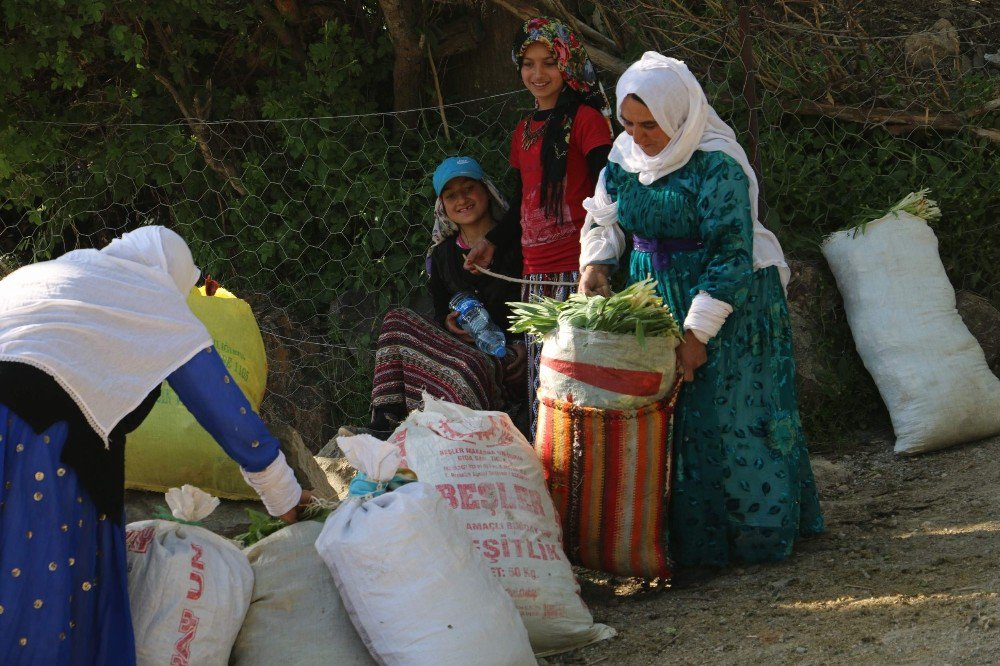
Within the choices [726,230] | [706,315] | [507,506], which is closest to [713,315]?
[706,315]

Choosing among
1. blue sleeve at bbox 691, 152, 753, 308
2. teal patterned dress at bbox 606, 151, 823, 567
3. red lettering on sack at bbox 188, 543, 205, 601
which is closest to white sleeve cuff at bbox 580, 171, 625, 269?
teal patterned dress at bbox 606, 151, 823, 567

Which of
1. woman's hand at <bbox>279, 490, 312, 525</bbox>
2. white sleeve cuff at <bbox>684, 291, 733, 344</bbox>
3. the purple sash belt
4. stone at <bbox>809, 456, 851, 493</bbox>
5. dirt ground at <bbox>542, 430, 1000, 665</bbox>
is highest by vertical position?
the purple sash belt

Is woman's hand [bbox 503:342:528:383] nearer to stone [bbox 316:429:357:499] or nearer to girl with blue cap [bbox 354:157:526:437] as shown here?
girl with blue cap [bbox 354:157:526:437]

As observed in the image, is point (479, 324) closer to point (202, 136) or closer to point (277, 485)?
point (277, 485)

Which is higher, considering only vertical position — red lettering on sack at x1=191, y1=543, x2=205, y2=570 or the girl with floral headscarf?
the girl with floral headscarf

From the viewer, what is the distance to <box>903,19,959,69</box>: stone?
5910 mm

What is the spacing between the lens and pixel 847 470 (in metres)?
4.82

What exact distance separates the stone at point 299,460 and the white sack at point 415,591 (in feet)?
3.76

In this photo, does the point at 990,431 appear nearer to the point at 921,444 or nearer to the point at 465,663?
the point at 921,444

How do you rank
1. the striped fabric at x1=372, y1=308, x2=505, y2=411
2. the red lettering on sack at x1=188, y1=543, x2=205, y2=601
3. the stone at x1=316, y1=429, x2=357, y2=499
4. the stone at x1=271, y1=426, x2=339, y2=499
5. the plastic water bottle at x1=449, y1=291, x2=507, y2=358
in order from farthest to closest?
the plastic water bottle at x1=449, y1=291, x2=507, y2=358
the striped fabric at x1=372, y1=308, x2=505, y2=411
the stone at x1=316, y1=429, x2=357, y2=499
the stone at x1=271, y1=426, x2=339, y2=499
the red lettering on sack at x1=188, y1=543, x2=205, y2=601

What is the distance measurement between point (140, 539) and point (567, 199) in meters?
2.29

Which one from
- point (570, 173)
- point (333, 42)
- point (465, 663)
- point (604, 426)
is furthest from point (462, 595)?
point (333, 42)

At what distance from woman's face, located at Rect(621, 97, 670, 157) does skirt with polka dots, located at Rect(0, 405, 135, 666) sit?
6.39ft

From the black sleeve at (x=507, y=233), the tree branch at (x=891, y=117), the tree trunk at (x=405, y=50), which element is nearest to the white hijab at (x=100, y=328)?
the black sleeve at (x=507, y=233)
